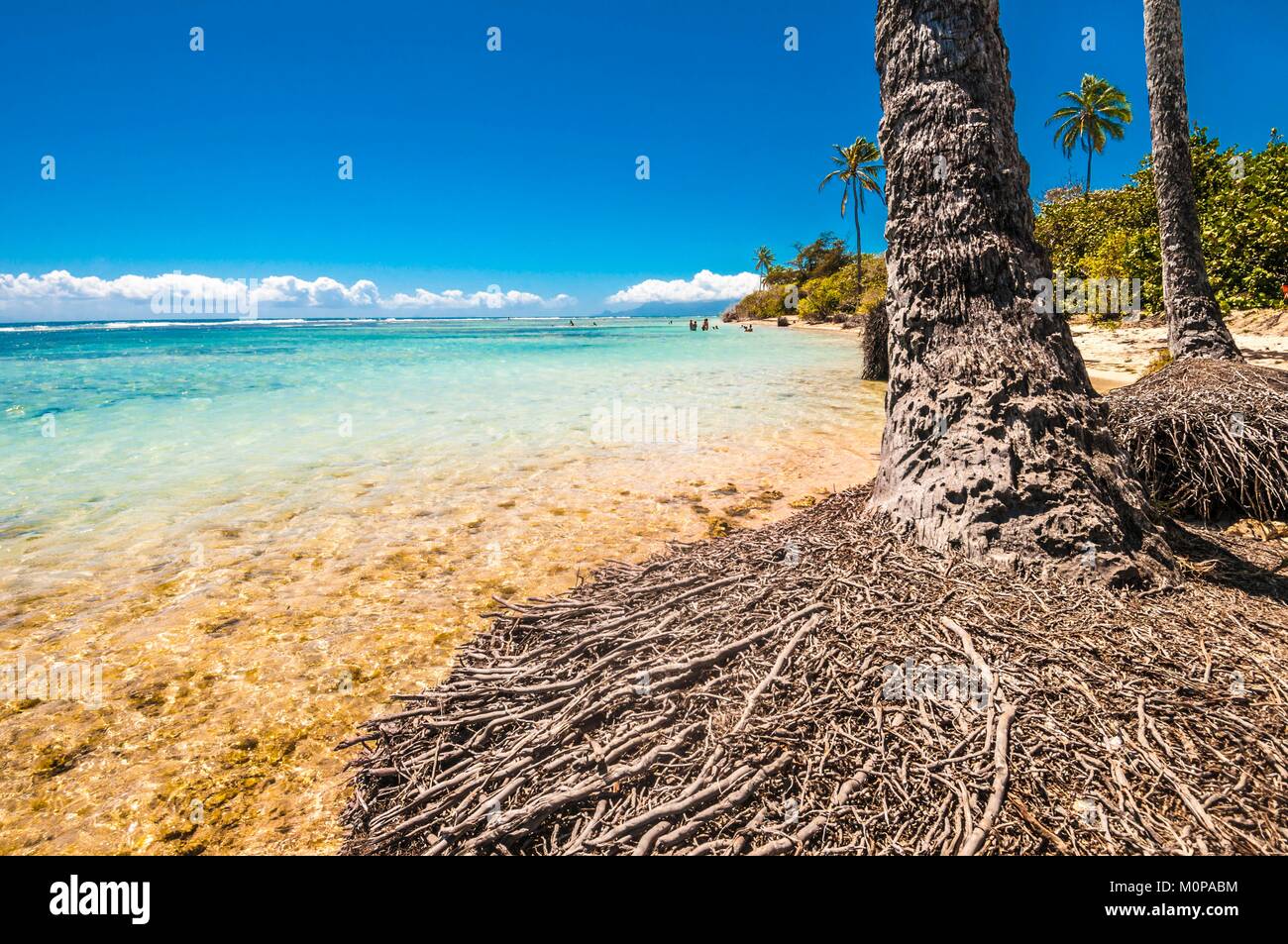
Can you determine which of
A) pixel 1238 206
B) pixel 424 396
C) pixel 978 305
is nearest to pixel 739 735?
pixel 978 305

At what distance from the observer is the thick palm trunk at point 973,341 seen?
9.57ft

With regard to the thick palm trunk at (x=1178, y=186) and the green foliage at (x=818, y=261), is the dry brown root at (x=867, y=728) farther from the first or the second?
the green foliage at (x=818, y=261)

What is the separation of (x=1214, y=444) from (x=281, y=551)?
800cm

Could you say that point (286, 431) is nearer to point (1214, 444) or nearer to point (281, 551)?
point (281, 551)

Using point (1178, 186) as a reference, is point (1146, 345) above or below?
below

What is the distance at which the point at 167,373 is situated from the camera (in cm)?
2436

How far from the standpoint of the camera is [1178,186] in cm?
759

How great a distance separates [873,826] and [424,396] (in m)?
15.5

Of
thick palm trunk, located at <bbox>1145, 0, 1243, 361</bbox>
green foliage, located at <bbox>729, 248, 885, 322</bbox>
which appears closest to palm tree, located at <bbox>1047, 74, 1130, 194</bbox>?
green foliage, located at <bbox>729, 248, 885, 322</bbox>

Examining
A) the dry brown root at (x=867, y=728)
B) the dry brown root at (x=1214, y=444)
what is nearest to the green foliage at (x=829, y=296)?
the dry brown root at (x=1214, y=444)

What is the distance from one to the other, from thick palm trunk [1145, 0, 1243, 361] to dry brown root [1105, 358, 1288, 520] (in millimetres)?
3233

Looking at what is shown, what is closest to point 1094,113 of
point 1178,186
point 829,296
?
point 829,296

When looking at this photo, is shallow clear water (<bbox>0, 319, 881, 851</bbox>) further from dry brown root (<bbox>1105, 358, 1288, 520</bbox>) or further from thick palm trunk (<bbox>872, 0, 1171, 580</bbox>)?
dry brown root (<bbox>1105, 358, 1288, 520</bbox>)
